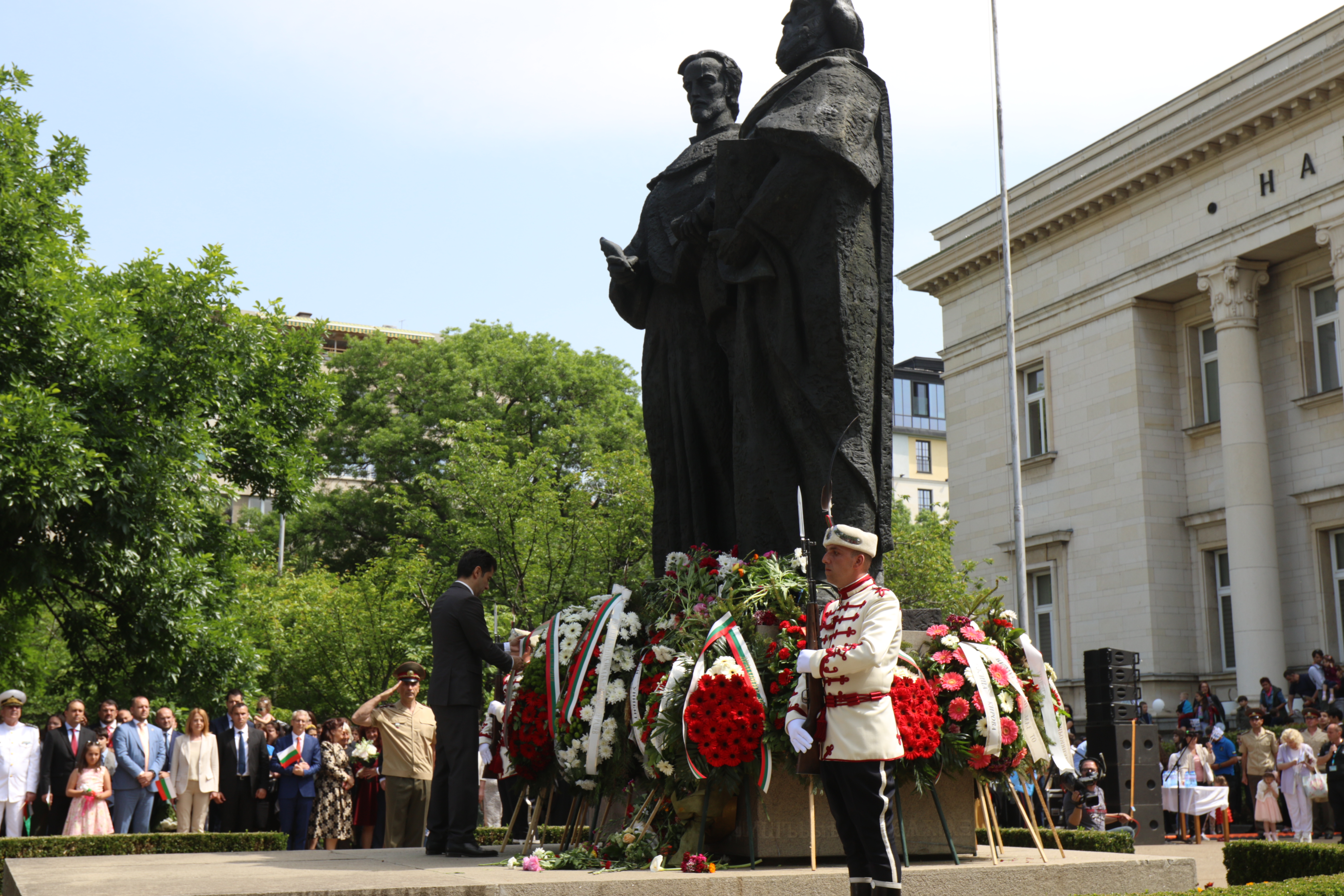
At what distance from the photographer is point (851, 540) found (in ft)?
21.4

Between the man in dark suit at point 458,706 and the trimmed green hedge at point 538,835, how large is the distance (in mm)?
326

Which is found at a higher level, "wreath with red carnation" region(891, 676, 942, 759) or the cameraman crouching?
"wreath with red carnation" region(891, 676, 942, 759)

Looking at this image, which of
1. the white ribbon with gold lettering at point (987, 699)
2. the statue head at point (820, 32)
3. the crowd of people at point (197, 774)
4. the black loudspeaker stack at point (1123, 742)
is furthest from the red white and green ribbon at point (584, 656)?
the black loudspeaker stack at point (1123, 742)

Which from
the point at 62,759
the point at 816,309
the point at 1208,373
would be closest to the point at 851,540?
the point at 816,309

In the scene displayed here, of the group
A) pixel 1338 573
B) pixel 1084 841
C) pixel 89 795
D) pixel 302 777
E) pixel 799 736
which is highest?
pixel 1338 573

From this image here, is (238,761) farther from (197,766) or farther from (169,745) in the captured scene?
(169,745)

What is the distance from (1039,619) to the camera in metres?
37.3

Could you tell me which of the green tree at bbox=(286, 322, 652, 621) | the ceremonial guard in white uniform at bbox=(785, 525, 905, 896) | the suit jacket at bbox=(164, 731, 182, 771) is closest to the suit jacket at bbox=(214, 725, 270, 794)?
the suit jacket at bbox=(164, 731, 182, 771)

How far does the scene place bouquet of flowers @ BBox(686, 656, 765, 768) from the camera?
6930 mm

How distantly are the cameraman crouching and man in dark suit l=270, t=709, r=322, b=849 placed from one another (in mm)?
10028

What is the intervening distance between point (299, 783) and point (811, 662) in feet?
40.3

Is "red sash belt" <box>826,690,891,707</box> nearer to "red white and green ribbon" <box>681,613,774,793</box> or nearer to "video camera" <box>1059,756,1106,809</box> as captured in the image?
"red white and green ribbon" <box>681,613,774,793</box>

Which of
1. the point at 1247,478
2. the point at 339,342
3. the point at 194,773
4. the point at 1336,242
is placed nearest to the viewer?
the point at 194,773

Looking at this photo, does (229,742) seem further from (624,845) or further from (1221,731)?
(1221,731)
